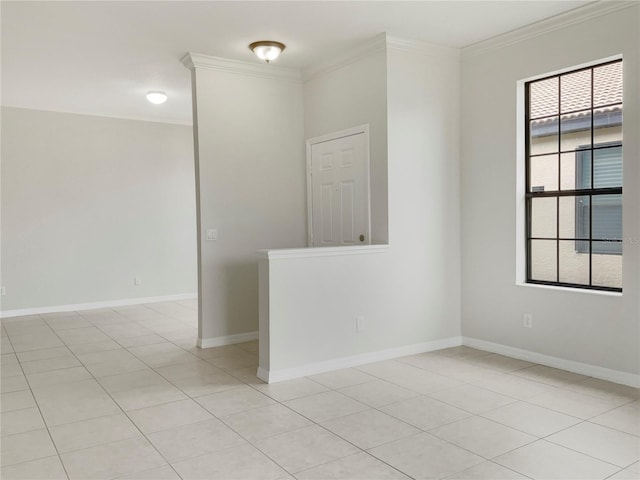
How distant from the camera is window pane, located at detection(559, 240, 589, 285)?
3918mm

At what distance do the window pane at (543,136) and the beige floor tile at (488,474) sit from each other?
105 inches

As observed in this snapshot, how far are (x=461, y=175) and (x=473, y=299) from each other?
1162mm

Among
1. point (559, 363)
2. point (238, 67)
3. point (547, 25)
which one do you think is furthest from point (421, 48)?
point (559, 363)

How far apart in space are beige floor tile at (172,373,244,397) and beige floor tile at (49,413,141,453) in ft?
1.87

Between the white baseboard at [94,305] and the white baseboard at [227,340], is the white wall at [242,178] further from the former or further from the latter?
the white baseboard at [94,305]

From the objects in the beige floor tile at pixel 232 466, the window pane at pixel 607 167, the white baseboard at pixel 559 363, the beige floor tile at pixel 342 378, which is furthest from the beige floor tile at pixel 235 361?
the window pane at pixel 607 167

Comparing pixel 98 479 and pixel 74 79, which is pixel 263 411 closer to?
pixel 98 479

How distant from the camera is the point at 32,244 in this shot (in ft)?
21.7


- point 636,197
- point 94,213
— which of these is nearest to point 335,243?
point 636,197

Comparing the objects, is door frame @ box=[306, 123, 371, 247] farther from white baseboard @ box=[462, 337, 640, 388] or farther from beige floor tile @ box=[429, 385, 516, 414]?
beige floor tile @ box=[429, 385, 516, 414]

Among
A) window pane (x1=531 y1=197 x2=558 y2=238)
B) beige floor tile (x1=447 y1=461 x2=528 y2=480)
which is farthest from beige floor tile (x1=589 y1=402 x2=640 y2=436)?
window pane (x1=531 y1=197 x2=558 y2=238)

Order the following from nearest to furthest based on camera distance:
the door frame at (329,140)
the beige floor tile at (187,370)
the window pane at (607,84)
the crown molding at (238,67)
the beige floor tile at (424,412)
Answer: the beige floor tile at (424,412) < the window pane at (607,84) < the beige floor tile at (187,370) < the door frame at (329,140) < the crown molding at (238,67)

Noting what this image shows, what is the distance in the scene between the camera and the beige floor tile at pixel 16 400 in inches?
131

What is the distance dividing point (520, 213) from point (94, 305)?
18.6ft
